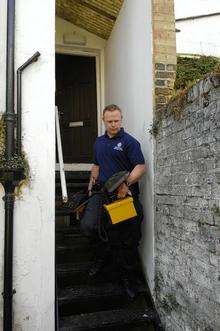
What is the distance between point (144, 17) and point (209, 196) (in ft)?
7.34

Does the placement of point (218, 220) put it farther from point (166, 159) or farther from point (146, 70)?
point (146, 70)

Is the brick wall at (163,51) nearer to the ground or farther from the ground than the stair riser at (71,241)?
farther from the ground

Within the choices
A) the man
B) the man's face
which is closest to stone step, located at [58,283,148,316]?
the man

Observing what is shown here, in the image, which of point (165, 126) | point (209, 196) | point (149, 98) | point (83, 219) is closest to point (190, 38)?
point (149, 98)

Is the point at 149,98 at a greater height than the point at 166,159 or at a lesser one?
greater

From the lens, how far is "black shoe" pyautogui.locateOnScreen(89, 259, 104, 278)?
3.82 m

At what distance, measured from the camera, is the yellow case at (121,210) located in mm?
3328

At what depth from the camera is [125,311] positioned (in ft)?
11.5

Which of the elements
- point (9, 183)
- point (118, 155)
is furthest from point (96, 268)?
point (9, 183)

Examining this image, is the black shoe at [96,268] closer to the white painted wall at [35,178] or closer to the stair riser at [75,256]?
the stair riser at [75,256]

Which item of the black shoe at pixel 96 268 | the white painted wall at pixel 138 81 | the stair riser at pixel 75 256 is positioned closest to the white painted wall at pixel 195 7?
the white painted wall at pixel 138 81

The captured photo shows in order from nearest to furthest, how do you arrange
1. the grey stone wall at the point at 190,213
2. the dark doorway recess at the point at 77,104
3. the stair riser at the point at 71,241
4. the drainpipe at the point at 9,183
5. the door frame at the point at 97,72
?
the grey stone wall at the point at 190,213
the drainpipe at the point at 9,183
the stair riser at the point at 71,241
the door frame at the point at 97,72
the dark doorway recess at the point at 77,104

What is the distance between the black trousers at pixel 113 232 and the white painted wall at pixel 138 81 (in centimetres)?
19

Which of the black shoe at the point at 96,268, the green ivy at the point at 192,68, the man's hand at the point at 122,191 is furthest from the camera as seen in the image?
the green ivy at the point at 192,68
